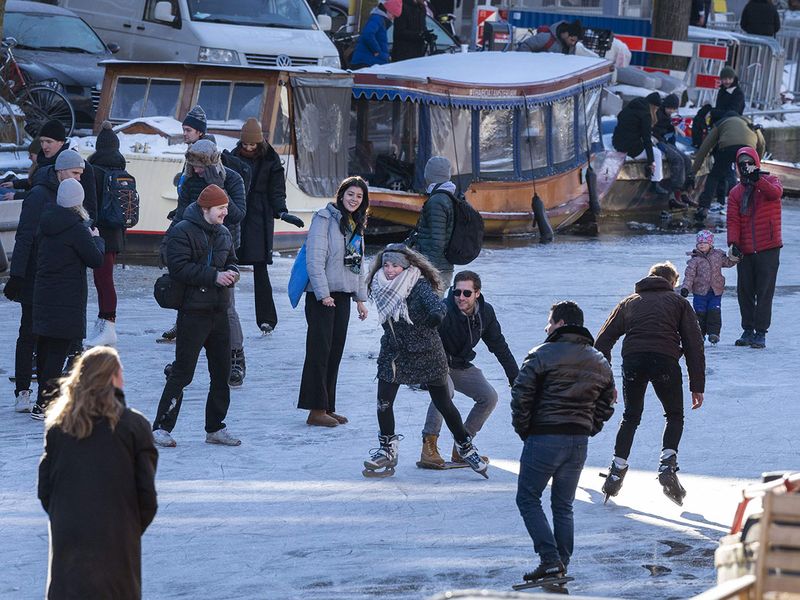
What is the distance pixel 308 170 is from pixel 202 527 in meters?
10.4

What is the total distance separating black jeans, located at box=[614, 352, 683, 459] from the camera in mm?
8406

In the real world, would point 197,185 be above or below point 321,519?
above

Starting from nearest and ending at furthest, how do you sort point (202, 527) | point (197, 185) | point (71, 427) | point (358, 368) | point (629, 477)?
point (71, 427) < point (202, 527) < point (629, 477) < point (197, 185) < point (358, 368)

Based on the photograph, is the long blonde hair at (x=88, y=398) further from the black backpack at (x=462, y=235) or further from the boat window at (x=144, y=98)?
the boat window at (x=144, y=98)

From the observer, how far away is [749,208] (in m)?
12.9

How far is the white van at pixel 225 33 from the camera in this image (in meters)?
20.5

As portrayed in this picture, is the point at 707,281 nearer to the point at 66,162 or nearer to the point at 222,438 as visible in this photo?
the point at 222,438

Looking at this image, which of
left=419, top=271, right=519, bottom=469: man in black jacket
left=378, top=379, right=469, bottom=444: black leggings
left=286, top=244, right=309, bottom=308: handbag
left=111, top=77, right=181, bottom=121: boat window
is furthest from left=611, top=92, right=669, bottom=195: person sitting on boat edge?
left=378, top=379, right=469, bottom=444: black leggings

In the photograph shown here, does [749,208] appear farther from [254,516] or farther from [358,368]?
[254,516]

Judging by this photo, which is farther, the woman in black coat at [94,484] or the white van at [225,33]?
the white van at [225,33]

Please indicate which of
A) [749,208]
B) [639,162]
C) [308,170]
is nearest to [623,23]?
[639,162]

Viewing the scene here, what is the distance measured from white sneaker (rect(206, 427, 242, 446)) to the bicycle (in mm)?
11702

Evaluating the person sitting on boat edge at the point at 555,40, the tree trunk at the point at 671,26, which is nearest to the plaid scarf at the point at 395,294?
the person sitting on boat edge at the point at 555,40

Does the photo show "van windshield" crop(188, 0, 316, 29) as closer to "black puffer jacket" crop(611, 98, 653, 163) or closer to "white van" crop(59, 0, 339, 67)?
"white van" crop(59, 0, 339, 67)
